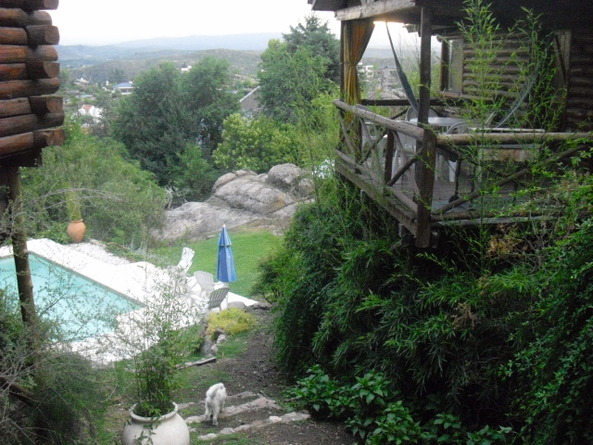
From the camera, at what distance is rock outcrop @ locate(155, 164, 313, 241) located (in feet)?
73.0

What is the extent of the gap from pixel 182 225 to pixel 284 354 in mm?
15087

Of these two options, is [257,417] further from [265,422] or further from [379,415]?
[379,415]

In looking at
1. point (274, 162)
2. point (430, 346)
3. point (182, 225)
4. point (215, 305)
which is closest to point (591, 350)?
point (430, 346)

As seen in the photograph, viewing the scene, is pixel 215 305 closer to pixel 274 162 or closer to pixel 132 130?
pixel 274 162

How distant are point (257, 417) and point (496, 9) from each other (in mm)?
4725

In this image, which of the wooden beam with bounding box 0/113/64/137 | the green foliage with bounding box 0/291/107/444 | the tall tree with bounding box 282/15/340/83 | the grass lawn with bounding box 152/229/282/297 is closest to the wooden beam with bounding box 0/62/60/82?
the wooden beam with bounding box 0/113/64/137

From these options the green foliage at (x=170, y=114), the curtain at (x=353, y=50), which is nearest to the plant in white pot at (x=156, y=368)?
the curtain at (x=353, y=50)

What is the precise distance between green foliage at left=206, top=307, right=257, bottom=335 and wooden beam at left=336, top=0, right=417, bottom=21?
5374mm

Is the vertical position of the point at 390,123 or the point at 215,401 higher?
the point at 390,123

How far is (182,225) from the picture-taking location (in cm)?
2247

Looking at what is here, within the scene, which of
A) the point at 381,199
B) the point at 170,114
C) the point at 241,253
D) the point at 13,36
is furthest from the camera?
the point at 170,114

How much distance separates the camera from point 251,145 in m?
30.6

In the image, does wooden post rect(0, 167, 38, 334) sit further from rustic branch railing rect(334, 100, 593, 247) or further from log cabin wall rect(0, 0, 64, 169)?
rustic branch railing rect(334, 100, 593, 247)

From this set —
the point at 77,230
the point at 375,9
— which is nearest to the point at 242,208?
the point at 77,230
